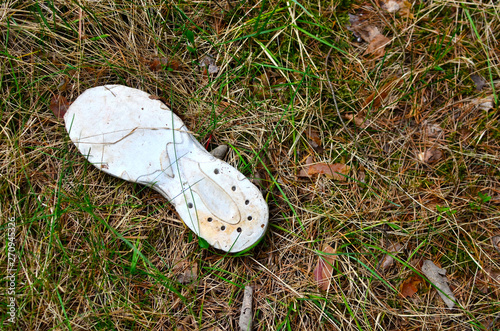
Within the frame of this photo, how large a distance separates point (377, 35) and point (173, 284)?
4.75 ft

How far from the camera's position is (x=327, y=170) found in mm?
1510

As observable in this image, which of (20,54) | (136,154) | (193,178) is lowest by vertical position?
(193,178)

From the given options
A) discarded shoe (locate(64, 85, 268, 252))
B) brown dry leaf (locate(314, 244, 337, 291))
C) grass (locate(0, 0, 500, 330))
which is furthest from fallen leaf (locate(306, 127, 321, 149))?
brown dry leaf (locate(314, 244, 337, 291))

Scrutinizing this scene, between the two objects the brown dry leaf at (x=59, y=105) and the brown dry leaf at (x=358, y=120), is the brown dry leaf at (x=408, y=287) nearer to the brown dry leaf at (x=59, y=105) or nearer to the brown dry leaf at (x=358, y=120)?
the brown dry leaf at (x=358, y=120)

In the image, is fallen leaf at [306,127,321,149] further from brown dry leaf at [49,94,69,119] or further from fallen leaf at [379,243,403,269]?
brown dry leaf at [49,94,69,119]

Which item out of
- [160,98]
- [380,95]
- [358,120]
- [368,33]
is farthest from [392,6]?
[160,98]

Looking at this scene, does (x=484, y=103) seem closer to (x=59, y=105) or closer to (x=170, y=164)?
(x=170, y=164)

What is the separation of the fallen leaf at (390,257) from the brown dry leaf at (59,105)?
1.56 m

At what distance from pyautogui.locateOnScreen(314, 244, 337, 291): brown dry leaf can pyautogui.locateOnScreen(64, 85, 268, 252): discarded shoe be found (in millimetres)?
288

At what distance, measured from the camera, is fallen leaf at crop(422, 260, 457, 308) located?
145cm

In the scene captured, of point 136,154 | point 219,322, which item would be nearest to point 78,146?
point 136,154

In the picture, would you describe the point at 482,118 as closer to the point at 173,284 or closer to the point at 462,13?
the point at 462,13

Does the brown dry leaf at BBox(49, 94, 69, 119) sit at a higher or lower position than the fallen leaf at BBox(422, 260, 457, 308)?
higher

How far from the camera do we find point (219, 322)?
4.75 feet
